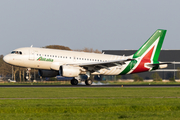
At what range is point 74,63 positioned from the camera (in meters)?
45.8

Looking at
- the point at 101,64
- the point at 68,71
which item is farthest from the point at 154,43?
the point at 68,71

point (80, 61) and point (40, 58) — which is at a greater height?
point (40, 58)

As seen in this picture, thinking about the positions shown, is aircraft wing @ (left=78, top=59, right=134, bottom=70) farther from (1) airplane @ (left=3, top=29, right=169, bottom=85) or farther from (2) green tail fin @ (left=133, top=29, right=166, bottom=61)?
(2) green tail fin @ (left=133, top=29, right=166, bottom=61)

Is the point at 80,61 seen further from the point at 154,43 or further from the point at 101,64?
the point at 154,43

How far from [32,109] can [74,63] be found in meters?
29.0

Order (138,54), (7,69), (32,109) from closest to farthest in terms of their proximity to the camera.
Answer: (32,109), (138,54), (7,69)

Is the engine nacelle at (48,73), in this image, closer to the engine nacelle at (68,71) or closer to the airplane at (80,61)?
the airplane at (80,61)

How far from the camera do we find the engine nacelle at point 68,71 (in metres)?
43.0

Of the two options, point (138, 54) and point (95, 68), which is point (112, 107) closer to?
point (95, 68)

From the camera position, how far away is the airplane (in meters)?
43.8

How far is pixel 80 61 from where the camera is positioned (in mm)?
46438

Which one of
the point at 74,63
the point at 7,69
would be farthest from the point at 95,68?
the point at 7,69

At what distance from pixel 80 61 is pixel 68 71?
3.86m

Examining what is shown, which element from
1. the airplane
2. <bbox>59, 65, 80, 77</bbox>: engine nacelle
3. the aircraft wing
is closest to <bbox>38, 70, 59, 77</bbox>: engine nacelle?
the airplane
